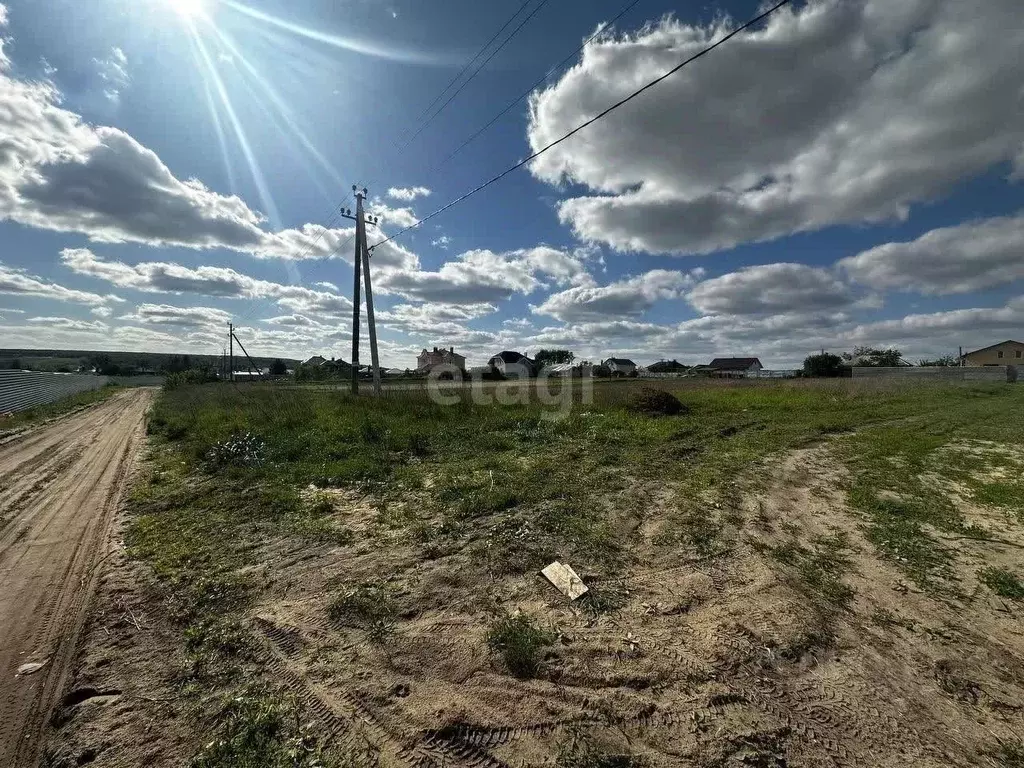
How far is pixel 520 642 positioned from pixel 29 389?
30741mm

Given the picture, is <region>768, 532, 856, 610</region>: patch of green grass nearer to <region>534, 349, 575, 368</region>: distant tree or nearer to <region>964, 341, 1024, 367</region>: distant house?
<region>534, 349, 575, 368</region>: distant tree

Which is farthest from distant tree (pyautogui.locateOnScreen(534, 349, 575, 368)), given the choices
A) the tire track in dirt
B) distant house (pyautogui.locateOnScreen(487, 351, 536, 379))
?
the tire track in dirt

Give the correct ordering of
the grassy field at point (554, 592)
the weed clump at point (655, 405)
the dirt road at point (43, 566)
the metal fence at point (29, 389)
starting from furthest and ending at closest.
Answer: the metal fence at point (29, 389), the weed clump at point (655, 405), the dirt road at point (43, 566), the grassy field at point (554, 592)

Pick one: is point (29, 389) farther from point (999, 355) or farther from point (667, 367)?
point (999, 355)

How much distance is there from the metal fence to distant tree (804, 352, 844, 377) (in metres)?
68.0

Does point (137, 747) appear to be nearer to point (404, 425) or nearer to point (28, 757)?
point (28, 757)

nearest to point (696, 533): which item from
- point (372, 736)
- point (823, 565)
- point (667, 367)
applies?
point (823, 565)

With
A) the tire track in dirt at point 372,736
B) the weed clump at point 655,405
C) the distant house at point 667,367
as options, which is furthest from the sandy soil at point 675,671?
the distant house at point 667,367

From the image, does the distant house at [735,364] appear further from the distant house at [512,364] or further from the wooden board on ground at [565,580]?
the wooden board on ground at [565,580]

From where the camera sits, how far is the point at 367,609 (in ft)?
9.88

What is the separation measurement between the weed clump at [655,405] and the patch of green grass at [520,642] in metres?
11.9

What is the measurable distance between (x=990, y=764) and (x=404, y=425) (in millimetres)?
10055

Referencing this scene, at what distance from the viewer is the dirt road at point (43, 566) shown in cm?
223

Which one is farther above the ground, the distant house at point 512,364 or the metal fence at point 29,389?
the distant house at point 512,364
